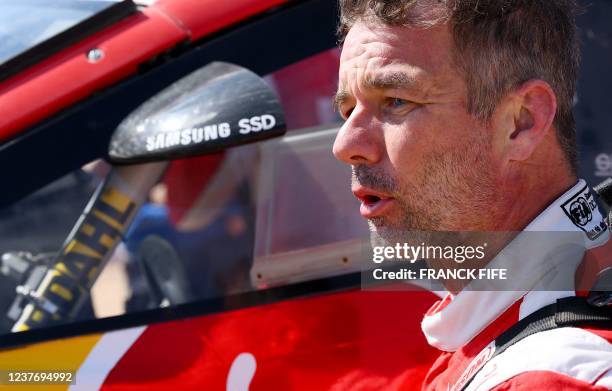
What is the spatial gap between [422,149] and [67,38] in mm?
943

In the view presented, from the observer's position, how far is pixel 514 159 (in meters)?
1.49

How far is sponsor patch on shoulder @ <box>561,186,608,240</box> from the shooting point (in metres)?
1.45

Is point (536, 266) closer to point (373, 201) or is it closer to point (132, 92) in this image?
point (373, 201)

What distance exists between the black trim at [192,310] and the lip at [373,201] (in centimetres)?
47

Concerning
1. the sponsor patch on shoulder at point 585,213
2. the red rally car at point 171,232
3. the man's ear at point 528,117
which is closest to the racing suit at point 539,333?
the sponsor patch on shoulder at point 585,213

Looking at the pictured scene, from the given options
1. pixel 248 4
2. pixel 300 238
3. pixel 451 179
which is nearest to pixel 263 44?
pixel 248 4

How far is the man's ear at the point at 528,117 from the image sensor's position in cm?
148

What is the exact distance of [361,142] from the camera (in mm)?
1515

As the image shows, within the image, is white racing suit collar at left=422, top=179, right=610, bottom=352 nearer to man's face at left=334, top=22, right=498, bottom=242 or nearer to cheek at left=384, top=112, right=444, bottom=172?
man's face at left=334, top=22, right=498, bottom=242

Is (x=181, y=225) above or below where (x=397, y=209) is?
below

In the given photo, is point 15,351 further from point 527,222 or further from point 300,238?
point 527,222

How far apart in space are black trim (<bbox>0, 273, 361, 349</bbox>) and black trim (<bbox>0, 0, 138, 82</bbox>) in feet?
1.81

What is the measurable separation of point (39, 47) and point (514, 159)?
109 centimetres

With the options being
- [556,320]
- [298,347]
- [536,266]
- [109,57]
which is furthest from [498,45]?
[109,57]
